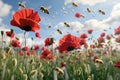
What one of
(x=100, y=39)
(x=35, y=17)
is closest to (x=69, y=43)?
(x=35, y=17)

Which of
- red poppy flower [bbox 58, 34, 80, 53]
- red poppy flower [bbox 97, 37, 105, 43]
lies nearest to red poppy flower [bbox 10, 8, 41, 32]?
red poppy flower [bbox 58, 34, 80, 53]

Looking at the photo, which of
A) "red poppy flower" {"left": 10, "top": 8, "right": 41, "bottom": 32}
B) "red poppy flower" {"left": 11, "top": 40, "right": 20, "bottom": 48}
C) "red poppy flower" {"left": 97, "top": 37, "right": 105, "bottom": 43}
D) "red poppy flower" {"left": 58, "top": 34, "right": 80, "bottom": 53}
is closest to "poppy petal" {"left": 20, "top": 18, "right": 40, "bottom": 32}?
"red poppy flower" {"left": 10, "top": 8, "right": 41, "bottom": 32}

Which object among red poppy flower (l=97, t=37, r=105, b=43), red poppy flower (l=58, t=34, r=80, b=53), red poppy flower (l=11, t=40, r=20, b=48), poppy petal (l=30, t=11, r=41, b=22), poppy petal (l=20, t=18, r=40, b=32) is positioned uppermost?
red poppy flower (l=97, t=37, r=105, b=43)

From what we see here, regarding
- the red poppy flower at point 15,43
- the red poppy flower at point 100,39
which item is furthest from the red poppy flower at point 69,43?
the red poppy flower at point 100,39

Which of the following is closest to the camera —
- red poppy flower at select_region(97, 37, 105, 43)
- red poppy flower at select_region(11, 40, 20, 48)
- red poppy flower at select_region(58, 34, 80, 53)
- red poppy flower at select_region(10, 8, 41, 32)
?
red poppy flower at select_region(10, 8, 41, 32)

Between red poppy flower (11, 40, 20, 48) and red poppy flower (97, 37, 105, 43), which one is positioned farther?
red poppy flower (97, 37, 105, 43)

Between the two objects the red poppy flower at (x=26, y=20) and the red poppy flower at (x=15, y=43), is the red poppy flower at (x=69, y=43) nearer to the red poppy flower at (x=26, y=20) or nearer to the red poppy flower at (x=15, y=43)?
the red poppy flower at (x=26, y=20)

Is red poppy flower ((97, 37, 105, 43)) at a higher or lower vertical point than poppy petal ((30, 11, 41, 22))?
higher

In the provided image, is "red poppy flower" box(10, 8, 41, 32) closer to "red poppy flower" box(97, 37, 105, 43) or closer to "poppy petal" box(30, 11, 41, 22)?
"poppy petal" box(30, 11, 41, 22)

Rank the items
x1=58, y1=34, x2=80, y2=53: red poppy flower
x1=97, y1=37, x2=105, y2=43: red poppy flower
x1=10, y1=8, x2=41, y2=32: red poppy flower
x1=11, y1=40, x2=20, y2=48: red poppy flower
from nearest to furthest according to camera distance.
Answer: x1=10, y1=8, x2=41, y2=32: red poppy flower < x1=58, y1=34, x2=80, y2=53: red poppy flower < x1=11, y1=40, x2=20, y2=48: red poppy flower < x1=97, y1=37, x2=105, y2=43: red poppy flower
